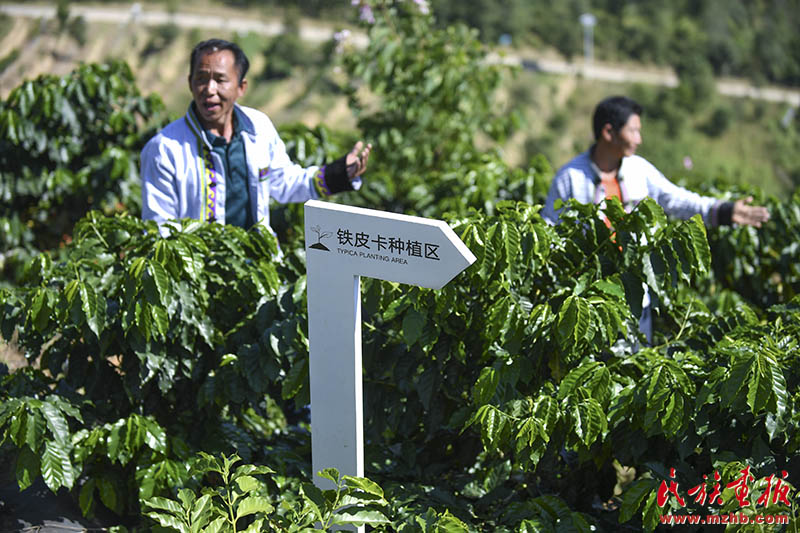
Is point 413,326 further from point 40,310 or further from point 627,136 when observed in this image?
point 627,136

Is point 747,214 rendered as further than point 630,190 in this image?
No

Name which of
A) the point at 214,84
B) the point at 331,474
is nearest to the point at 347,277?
the point at 331,474

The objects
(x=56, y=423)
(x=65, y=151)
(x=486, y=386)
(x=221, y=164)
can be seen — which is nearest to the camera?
(x=486, y=386)

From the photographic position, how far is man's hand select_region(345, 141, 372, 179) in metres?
3.85

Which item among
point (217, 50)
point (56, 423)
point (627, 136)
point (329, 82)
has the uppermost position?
point (329, 82)

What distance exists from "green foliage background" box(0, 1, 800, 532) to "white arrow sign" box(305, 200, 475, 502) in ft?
0.73

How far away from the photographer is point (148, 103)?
5.75 metres

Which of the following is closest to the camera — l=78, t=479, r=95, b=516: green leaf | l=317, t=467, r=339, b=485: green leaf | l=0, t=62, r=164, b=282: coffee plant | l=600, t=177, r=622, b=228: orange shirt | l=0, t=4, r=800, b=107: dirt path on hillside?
l=317, t=467, r=339, b=485: green leaf

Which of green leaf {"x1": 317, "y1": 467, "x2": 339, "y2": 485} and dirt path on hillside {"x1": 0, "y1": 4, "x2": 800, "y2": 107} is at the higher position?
dirt path on hillside {"x1": 0, "y1": 4, "x2": 800, "y2": 107}

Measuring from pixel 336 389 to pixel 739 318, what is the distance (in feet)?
4.94

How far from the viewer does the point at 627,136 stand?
4105mm

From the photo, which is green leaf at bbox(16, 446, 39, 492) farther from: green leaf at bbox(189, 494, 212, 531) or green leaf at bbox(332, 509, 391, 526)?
green leaf at bbox(332, 509, 391, 526)

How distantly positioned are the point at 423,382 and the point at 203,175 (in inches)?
51.6

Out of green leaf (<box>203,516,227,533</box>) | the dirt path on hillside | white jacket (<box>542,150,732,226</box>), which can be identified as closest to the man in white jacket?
white jacket (<box>542,150,732,226</box>)
